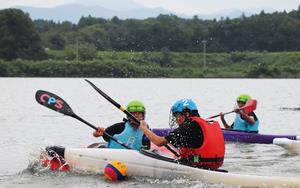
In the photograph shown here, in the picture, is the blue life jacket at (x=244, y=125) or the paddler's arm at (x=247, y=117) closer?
the paddler's arm at (x=247, y=117)

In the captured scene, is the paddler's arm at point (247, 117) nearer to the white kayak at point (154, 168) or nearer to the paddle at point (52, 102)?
the paddle at point (52, 102)

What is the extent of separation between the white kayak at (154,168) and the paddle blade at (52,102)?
1.04 metres

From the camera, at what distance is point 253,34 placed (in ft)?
404

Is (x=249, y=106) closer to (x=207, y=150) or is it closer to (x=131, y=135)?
(x=131, y=135)

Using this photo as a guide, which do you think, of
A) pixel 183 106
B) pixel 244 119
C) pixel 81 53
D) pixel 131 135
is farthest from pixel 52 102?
pixel 81 53

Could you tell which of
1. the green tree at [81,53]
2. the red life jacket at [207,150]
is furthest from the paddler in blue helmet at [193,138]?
the green tree at [81,53]

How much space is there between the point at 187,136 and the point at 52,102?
3765 millimetres

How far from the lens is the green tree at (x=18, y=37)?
104 m

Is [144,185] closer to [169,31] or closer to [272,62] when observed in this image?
[272,62]

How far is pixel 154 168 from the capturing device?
12.4 m

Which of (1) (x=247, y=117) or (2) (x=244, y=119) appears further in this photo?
(2) (x=244, y=119)

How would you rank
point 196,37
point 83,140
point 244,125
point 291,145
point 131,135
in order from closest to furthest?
point 131,135 < point 291,145 < point 244,125 < point 83,140 < point 196,37

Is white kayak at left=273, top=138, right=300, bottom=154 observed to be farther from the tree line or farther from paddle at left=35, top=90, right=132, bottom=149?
the tree line

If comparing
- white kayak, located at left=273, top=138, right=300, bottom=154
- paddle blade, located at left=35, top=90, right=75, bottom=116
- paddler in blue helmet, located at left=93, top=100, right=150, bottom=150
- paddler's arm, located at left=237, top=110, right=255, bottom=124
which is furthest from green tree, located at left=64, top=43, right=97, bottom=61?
paddler in blue helmet, located at left=93, top=100, right=150, bottom=150
